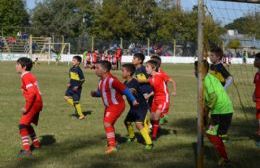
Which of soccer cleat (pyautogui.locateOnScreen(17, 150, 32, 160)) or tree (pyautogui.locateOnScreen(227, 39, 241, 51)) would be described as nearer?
soccer cleat (pyautogui.locateOnScreen(17, 150, 32, 160))

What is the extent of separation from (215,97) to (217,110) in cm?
28

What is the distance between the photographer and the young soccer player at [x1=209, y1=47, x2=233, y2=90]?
965cm

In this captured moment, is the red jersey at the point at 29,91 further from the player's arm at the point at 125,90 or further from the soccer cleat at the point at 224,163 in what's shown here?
the soccer cleat at the point at 224,163

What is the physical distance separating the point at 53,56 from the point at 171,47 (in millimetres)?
16405

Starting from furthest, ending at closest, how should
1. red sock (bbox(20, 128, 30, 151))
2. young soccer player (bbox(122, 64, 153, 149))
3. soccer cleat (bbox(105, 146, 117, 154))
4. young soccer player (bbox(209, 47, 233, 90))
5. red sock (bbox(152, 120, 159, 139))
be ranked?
red sock (bbox(152, 120, 159, 139))
young soccer player (bbox(209, 47, 233, 90))
young soccer player (bbox(122, 64, 153, 149))
soccer cleat (bbox(105, 146, 117, 154))
red sock (bbox(20, 128, 30, 151))

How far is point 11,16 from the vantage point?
70.9 m

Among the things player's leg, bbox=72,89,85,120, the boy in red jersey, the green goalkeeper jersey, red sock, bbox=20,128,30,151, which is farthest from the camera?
player's leg, bbox=72,89,85,120

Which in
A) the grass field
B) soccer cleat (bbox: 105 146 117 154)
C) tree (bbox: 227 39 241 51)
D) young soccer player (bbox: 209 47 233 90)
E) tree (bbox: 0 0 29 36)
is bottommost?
the grass field

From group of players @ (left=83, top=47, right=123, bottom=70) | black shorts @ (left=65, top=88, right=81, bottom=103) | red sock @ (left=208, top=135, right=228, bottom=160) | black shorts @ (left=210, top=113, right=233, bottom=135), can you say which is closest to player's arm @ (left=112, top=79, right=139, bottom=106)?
black shorts @ (left=210, top=113, right=233, bottom=135)

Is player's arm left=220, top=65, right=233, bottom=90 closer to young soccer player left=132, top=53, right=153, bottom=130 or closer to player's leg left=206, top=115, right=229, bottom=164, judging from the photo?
young soccer player left=132, top=53, right=153, bottom=130

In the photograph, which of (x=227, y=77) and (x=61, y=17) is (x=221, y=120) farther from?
(x=61, y=17)

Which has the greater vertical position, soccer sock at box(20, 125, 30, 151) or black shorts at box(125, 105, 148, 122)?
black shorts at box(125, 105, 148, 122)

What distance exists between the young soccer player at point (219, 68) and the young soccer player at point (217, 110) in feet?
4.95

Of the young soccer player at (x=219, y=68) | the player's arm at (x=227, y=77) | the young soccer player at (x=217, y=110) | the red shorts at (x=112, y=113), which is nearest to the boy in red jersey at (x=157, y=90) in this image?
the young soccer player at (x=219, y=68)
